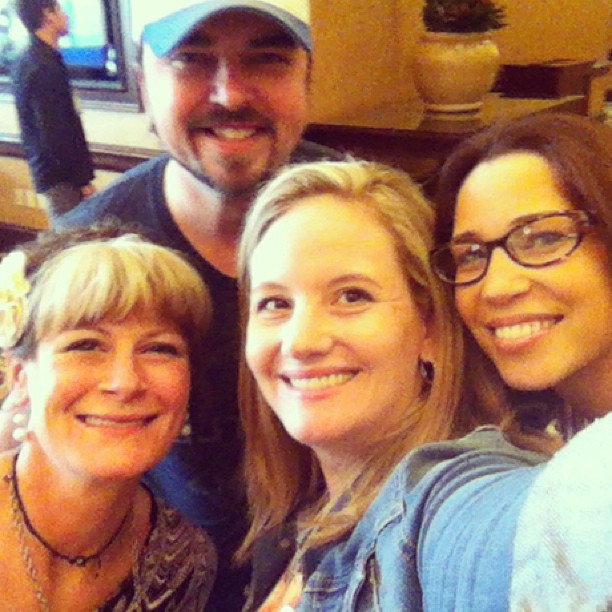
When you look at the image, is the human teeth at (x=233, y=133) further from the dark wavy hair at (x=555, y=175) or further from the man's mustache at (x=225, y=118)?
the dark wavy hair at (x=555, y=175)

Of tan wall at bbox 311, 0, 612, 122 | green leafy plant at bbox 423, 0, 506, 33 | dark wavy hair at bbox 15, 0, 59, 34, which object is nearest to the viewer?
green leafy plant at bbox 423, 0, 506, 33

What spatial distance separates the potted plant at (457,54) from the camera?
7.49ft

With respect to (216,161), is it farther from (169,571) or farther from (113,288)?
(169,571)

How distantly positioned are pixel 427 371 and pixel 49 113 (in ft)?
7.55

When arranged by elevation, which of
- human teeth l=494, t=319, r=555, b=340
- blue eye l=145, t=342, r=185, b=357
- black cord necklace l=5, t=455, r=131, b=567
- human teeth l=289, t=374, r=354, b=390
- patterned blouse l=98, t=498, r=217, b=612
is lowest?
patterned blouse l=98, t=498, r=217, b=612

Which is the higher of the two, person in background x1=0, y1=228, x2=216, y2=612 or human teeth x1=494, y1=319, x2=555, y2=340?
human teeth x1=494, y1=319, x2=555, y2=340

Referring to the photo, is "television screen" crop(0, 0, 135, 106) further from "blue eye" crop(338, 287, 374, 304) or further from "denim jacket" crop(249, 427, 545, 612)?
"denim jacket" crop(249, 427, 545, 612)

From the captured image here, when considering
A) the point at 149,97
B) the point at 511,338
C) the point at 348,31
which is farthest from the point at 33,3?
the point at 511,338

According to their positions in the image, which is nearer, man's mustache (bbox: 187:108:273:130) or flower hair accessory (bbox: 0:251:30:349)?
flower hair accessory (bbox: 0:251:30:349)

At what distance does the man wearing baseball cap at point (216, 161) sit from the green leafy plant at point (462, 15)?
0.95m

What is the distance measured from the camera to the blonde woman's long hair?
105 centimetres

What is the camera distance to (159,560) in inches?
48.7

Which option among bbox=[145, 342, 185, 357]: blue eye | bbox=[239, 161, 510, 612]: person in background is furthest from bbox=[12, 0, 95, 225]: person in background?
bbox=[239, 161, 510, 612]: person in background

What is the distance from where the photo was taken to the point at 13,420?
129 centimetres
